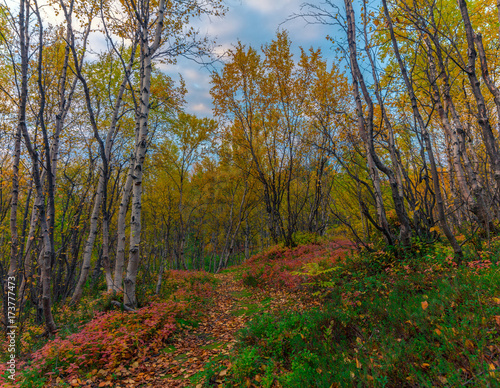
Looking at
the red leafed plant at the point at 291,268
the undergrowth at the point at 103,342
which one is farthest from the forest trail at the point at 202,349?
the red leafed plant at the point at 291,268

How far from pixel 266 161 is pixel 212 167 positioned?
5.65 metres

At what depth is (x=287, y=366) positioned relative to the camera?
9.96 feet

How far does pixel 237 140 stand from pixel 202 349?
11.7m

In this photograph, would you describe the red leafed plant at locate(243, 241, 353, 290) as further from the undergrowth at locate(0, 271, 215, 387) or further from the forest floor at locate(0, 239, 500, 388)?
the undergrowth at locate(0, 271, 215, 387)

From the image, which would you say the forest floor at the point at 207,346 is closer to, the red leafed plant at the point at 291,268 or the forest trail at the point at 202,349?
the forest trail at the point at 202,349

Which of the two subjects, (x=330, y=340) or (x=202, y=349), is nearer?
(x=330, y=340)

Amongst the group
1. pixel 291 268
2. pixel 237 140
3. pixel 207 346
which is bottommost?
pixel 207 346

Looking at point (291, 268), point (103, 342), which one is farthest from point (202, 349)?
point (291, 268)

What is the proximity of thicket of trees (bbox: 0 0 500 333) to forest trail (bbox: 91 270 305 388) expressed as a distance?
1.82 meters

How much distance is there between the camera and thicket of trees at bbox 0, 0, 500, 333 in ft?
15.5

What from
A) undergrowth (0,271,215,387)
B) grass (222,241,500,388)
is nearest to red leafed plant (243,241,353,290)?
grass (222,241,500,388)

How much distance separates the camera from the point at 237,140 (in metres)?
14.2

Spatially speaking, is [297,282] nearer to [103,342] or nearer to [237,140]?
[103,342]

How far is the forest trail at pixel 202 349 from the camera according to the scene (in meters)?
3.23
